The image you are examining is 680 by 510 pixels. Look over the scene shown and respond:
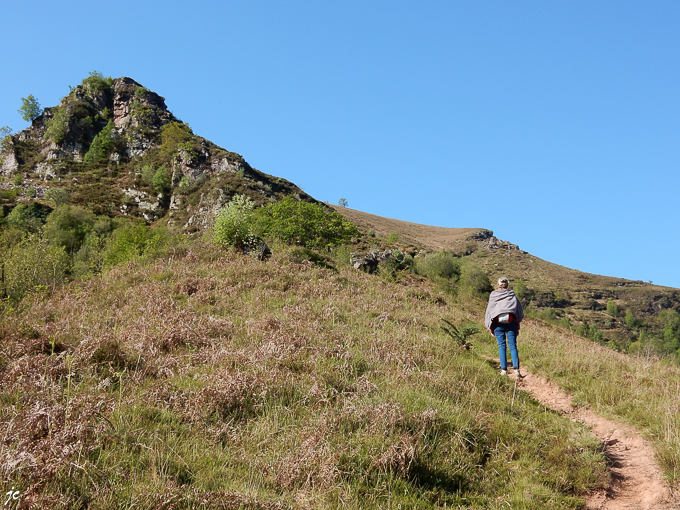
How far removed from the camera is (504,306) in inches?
354

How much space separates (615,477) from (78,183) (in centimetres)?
10359

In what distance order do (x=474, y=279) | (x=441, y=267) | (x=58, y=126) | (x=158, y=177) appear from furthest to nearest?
(x=58, y=126) < (x=158, y=177) < (x=441, y=267) < (x=474, y=279)

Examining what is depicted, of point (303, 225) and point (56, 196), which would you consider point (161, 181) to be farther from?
point (303, 225)

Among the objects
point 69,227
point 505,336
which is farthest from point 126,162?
point 505,336

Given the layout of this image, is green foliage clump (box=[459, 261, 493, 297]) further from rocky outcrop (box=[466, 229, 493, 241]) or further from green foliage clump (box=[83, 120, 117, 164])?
rocky outcrop (box=[466, 229, 493, 241])

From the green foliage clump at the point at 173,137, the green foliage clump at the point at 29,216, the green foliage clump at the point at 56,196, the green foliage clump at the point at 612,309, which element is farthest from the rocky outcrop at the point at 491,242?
the green foliage clump at the point at 29,216

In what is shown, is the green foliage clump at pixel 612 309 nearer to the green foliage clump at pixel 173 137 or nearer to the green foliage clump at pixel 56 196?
the green foliage clump at pixel 173 137

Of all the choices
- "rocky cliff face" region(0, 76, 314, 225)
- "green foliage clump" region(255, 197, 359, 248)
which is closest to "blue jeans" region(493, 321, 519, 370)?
"green foliage clump" region(255, 197, 359, 248)

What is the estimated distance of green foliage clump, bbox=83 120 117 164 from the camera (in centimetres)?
9662

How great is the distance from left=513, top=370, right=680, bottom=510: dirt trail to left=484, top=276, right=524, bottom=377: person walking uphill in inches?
60.4

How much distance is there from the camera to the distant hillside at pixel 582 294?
9175 centimetres

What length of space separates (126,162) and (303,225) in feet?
247

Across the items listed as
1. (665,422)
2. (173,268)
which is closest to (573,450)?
(665,422)

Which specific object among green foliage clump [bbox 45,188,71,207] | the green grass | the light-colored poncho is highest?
green foliage clump [bbox 45,188,71,207]
